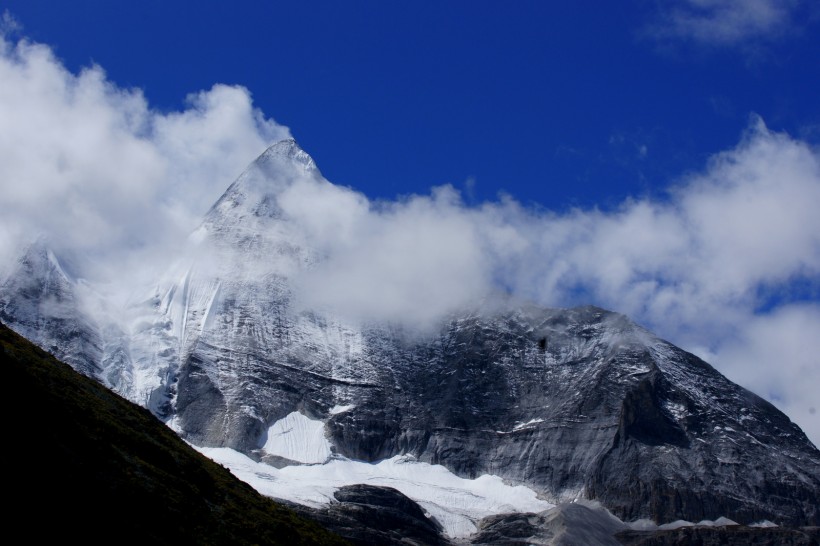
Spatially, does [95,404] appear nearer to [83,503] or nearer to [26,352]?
[26,352]

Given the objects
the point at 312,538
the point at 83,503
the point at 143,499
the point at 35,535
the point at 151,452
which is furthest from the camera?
the point at 312,538

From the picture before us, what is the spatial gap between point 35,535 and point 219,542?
1667 centimetres

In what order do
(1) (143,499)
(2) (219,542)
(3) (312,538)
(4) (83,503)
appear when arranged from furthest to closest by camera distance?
(3) (312,538), (2) (219,542), (1) (143,499), (4) (83,503)

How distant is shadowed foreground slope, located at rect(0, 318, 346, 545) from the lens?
2042 inches

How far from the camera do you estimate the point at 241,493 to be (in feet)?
262

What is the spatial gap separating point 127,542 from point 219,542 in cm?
974

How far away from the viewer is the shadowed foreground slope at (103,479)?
51875mm

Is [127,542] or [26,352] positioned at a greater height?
[26,352]

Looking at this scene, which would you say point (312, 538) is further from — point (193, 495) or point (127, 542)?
point (127, 542)

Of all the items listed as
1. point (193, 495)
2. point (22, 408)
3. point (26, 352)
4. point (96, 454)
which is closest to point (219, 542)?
point (193, 495)

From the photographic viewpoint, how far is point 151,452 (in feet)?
232

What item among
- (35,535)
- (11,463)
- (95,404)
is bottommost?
(35,535)

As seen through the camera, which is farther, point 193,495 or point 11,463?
point 193,495

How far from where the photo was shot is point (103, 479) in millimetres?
58344
